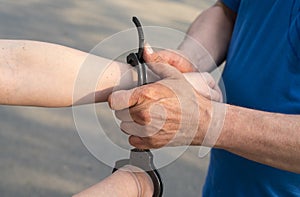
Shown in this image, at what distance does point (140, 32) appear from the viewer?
0.94 m

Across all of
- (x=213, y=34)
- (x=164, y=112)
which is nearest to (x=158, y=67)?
(x=164, y=112)

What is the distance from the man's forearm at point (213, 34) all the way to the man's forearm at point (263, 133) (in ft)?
1.10

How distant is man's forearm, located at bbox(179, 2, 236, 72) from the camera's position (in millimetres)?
1256

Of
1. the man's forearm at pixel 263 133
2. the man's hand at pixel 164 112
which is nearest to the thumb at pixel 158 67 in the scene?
the man's hand at pixel 164 112

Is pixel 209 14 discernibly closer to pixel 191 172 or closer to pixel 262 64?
pixel 262 64

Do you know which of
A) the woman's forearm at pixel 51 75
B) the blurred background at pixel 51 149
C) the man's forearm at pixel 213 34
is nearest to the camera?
the woman's forearm at pixel 51 75

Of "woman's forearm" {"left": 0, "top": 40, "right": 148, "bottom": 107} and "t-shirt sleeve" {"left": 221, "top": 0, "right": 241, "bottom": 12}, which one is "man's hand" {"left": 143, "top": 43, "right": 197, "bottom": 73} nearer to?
"woman's forearm" {"left": 0, "top": 40, "right": 148, "bottom": 107}

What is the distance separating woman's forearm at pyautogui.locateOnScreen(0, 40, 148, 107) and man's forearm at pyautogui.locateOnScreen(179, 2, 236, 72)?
0.25m

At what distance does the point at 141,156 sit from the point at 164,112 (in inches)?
4.5

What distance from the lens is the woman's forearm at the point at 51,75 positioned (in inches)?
38.1

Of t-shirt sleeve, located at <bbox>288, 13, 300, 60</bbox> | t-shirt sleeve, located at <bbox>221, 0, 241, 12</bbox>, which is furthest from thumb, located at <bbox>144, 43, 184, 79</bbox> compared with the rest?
t-shirt sleeve, located at <bbox>221, 0, 241, 12</bbox>

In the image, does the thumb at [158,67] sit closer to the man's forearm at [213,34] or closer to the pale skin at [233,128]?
the pale skin at [233,128]

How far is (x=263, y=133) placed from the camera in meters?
0.91

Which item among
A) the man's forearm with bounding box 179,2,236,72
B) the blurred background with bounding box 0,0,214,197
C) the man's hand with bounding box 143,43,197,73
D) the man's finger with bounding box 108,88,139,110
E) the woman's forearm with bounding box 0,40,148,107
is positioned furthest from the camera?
the blurred background with bounding box 0,0,214,197
